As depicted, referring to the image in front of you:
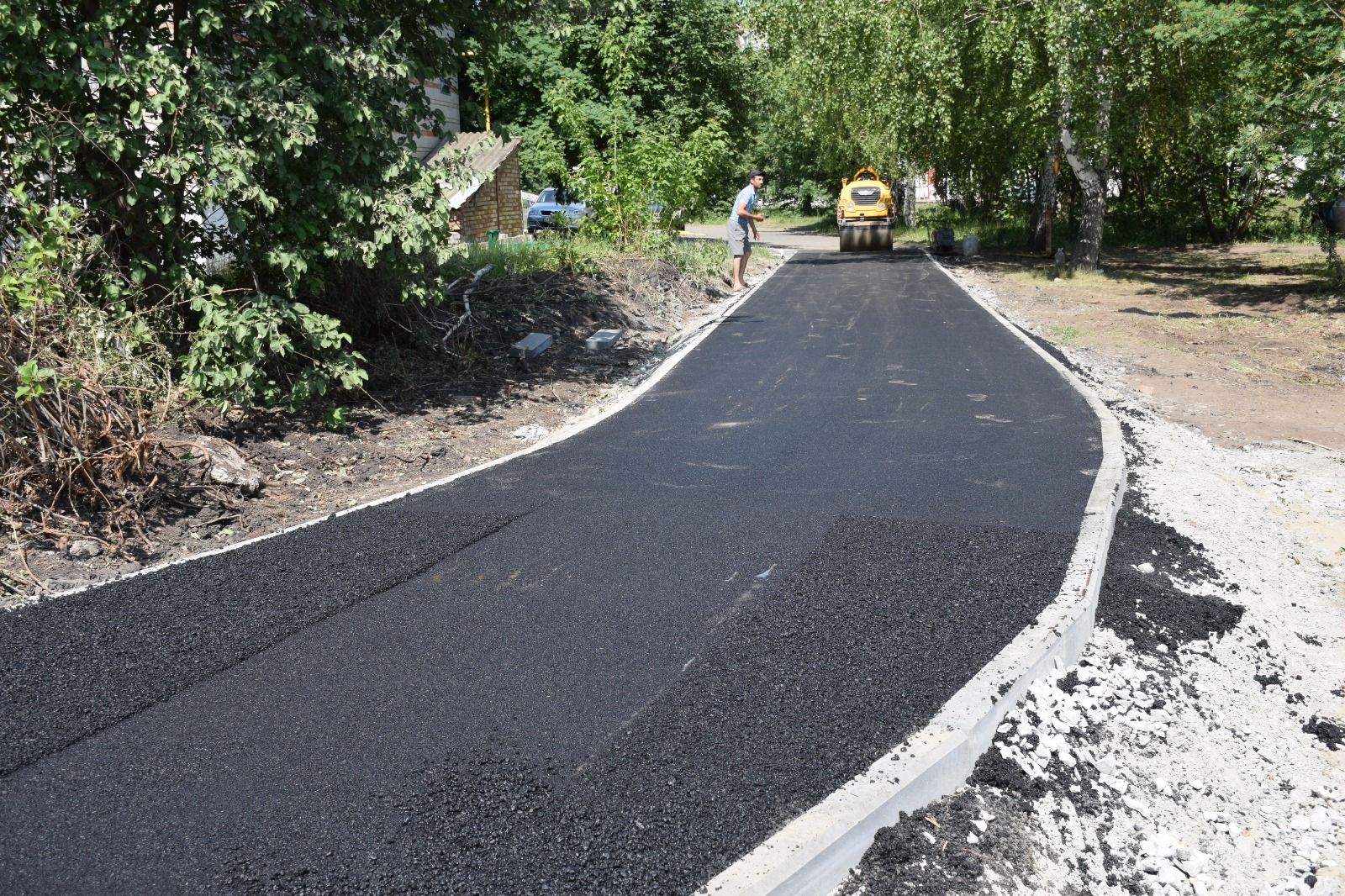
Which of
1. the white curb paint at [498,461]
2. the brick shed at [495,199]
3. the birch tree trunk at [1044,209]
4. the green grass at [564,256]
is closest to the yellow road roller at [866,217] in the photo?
the birch tree trunk at [1044,209]

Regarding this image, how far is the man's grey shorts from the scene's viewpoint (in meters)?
18.6

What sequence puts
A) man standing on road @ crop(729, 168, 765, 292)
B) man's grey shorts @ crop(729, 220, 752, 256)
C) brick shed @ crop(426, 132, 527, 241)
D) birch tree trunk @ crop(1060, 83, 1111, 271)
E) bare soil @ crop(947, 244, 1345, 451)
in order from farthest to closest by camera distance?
brick shed @ crop(426, 132, 527, 241)
birch tree trunk @ crop(1060, 83, 1111, 271)
man's grey shorts @ crop(729, 220, 752, 256)
man standing on road @ crop(729, 168, 765, 292)
bare soil @ crop(947, 244, 1345, 451)

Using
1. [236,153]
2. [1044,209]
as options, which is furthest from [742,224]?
[236,153]

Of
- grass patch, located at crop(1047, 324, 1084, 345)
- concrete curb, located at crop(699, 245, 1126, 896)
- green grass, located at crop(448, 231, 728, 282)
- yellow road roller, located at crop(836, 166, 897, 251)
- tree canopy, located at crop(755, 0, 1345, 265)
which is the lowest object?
concrete curb, located at crop(699, 245, 1126, 896)

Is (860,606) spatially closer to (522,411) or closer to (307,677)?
(307,677)

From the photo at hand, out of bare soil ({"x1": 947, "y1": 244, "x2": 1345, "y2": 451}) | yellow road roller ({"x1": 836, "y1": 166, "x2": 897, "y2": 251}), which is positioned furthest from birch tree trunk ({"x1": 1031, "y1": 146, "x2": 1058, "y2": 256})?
yellow road roller ({"x1": 836, "y1": 166, "x2": 897, "y2": 251})

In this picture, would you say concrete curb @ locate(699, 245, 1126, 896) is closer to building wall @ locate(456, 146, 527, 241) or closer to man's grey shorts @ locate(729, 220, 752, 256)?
man's grey shorts @ locate(729, 220, 752, 256)

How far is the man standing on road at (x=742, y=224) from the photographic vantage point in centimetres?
1772

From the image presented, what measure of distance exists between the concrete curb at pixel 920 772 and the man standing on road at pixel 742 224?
13234 millimetres

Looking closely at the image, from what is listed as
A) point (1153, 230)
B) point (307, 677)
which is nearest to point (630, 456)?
point (307, 677)

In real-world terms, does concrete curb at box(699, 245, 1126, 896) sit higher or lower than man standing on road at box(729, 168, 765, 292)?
lower

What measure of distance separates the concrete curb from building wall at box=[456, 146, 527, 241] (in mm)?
21379

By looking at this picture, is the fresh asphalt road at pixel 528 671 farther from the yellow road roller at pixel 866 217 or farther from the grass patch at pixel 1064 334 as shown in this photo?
the yellow road roller at pixel 866 217

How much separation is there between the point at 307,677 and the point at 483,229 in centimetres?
2319
